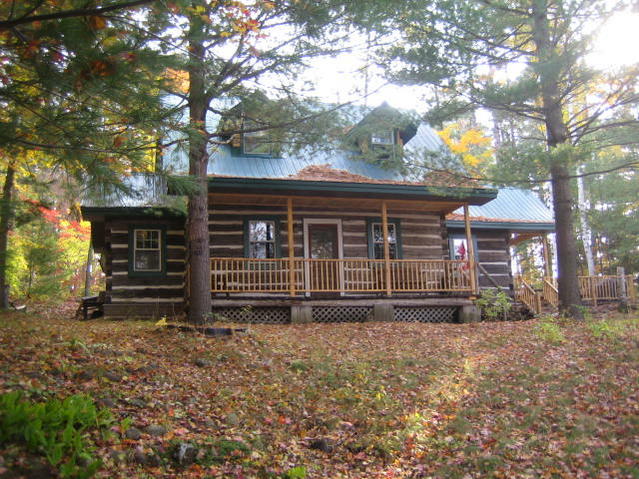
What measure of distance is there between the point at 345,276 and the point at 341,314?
61.2 inches

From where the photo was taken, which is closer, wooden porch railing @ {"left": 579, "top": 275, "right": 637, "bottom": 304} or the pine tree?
the pine tree

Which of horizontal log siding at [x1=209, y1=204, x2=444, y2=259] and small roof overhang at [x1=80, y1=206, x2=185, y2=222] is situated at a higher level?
small roof overhang at [x1=80, y1=206, x2=185, y2=222]

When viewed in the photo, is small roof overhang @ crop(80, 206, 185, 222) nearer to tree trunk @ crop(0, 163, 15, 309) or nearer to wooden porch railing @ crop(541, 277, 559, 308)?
tree trunk @ crop(0, 163, 15, 309)

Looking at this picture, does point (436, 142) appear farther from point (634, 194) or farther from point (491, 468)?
point (491, 468)

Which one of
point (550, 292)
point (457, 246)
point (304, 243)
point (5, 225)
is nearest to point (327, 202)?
point (304, 243)

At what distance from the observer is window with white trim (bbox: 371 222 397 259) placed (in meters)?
17.7

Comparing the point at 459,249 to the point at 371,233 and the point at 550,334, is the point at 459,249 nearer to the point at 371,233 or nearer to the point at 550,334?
the point at 371,233

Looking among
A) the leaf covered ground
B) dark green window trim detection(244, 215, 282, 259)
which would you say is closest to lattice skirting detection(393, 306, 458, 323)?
dark green window trim detection(244, 215, 282, 259)

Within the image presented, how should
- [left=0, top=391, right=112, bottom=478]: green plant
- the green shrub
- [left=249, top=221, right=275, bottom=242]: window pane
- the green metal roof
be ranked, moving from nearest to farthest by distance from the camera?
[left=0, top=391, right=112, bottom=478]: green plant
the green shrub
[left=249, top=221, right=275, bottom=242]: window pane
the green metal roof

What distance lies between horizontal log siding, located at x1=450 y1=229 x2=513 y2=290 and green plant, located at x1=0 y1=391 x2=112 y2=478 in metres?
16.4

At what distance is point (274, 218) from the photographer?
16672 millimetres

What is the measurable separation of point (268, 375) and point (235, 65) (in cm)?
587

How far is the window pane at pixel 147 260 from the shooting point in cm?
1636

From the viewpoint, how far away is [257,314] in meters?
14.6
